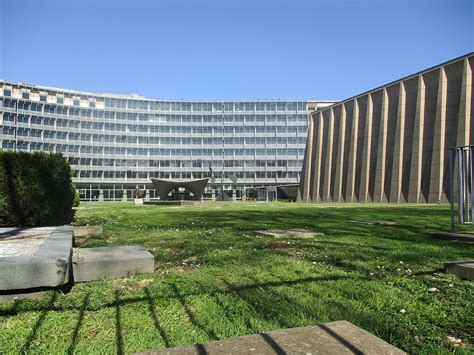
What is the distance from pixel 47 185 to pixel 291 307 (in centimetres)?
1007

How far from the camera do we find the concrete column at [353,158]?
54406 millimetres

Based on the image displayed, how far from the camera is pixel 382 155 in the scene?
49.1m

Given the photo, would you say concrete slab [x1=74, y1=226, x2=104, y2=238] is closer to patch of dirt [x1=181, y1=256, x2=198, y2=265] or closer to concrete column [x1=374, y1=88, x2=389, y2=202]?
patch of dirt [x1=181, y1=256, x2=198, y2=265]

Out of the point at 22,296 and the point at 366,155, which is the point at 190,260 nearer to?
the point at 22,296

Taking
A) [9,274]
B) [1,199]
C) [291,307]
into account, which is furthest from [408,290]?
[1,199]

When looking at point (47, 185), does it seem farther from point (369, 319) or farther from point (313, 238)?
point (369, 319)

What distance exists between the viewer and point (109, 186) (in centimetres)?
9838

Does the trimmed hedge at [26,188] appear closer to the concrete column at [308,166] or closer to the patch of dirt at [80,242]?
the patch of dirt at [80,242]

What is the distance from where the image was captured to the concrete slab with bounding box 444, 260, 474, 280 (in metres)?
4.66

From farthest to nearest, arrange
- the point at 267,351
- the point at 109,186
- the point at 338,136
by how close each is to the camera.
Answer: the point at 109,186, the point at 338,136, the point at 267,351

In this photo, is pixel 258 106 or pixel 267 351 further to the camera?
pixel 258 106

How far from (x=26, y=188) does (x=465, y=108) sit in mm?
41232

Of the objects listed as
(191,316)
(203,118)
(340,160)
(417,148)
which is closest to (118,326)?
(191,316)

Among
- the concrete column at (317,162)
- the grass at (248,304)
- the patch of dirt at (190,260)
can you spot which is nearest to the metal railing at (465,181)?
the grass at (248,304)
